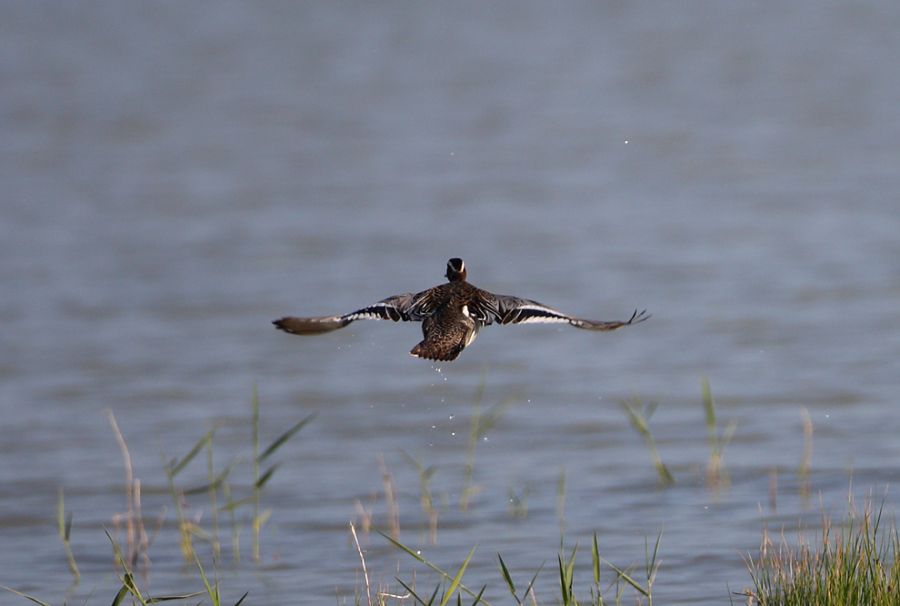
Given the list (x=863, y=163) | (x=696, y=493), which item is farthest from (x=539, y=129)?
(x=696, y=493)

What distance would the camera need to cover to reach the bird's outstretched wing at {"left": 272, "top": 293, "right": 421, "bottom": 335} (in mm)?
4992

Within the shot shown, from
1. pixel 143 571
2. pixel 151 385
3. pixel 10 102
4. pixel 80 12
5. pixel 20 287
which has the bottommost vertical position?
pixel 143 571

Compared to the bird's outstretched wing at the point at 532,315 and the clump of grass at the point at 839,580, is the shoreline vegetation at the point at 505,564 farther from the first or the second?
Result: the bird's outstretched wing at the point at 532,315

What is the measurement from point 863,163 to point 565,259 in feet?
17.5

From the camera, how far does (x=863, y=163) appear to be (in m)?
20.3

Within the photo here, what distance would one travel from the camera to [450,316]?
5234 millimetres

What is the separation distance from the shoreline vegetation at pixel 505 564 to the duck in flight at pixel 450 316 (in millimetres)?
604

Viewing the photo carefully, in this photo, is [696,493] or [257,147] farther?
[257,147]

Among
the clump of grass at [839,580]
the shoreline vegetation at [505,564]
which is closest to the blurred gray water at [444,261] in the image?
the shoreline vegetation at [505,564]

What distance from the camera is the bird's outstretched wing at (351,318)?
4.99 m

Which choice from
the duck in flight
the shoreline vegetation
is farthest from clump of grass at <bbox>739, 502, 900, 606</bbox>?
the duck in flight

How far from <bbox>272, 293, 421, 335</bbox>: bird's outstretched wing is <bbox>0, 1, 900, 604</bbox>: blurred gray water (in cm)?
199

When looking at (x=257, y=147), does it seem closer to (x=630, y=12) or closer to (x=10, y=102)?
(x=10, y=102)

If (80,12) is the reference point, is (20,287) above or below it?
below
